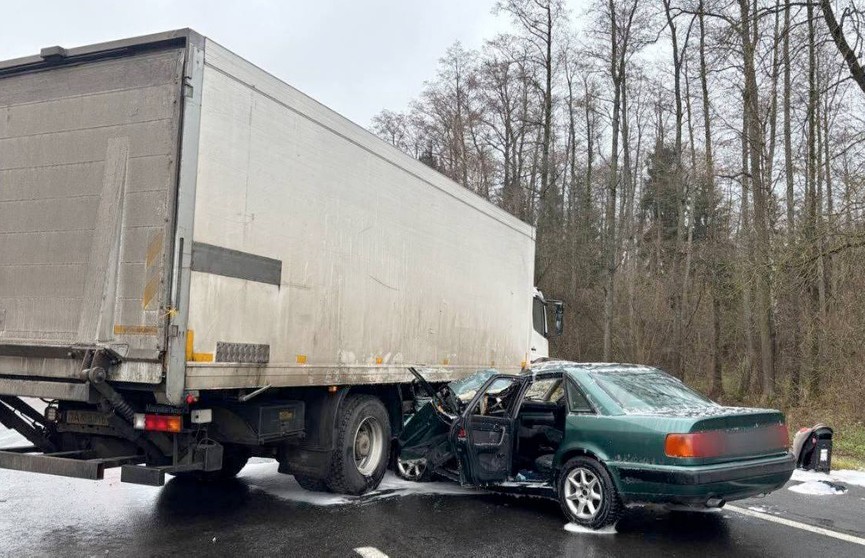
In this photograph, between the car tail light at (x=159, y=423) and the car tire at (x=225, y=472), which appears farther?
the car tire at (x=225, y=472)

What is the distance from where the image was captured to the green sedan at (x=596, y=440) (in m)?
5.43

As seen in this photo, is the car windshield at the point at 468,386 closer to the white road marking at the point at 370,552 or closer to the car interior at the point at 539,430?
the car interior at the point at 539,430

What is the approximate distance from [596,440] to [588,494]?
457mm

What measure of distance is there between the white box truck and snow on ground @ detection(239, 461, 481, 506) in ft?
0.69

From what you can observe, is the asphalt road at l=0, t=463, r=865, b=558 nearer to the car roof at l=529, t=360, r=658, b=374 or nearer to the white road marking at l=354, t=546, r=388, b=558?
the white road marking at l=354, t=546, r=388, b=558

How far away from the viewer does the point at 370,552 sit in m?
5.24

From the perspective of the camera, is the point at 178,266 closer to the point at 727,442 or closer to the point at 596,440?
the point at 596,440

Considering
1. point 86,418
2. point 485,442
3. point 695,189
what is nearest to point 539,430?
point 485,442

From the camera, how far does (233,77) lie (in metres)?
5.54

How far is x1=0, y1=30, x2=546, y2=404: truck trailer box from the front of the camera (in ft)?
16.7

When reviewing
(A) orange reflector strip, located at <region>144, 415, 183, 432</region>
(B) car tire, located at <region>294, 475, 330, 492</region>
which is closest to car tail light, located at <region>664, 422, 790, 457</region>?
(B) car tire, located at <region>294, 475, 330, 492</region>

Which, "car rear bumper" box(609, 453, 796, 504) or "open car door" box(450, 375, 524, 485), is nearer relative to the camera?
"car rear bumper" box(609, 453, 796, 504)

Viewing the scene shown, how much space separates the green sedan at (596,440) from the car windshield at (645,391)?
14 millimetres

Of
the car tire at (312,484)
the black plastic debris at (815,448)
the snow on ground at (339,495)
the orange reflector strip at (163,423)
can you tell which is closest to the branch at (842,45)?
the black plastic debris at (815,448)
